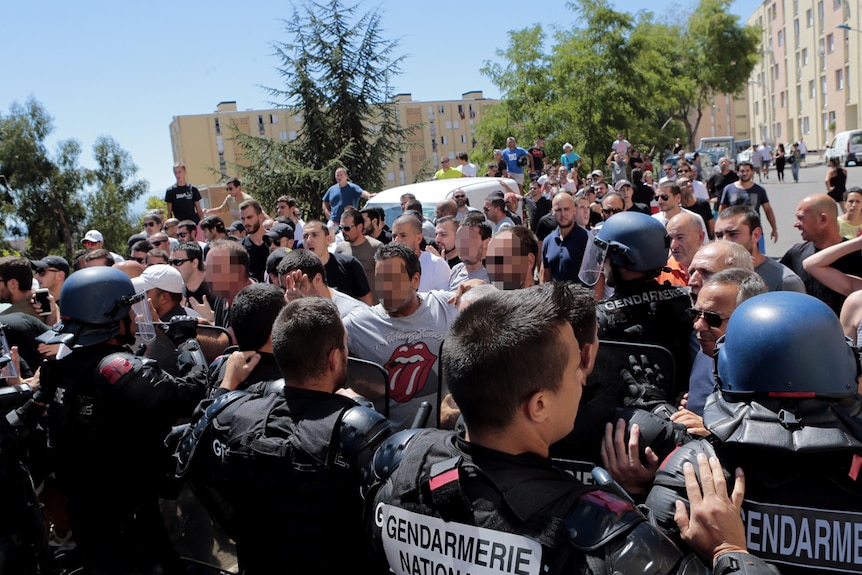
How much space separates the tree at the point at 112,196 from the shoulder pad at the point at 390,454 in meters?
43.3

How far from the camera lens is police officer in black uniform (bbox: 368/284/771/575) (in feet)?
4.86

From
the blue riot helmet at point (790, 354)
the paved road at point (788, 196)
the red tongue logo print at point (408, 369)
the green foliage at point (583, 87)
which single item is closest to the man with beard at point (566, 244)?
the red tongue logo print at point (408, 369)

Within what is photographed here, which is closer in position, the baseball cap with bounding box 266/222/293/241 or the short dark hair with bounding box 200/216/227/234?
the baseball cap with bounding box 266/222/293/241

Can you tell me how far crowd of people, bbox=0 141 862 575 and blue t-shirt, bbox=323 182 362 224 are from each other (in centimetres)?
753

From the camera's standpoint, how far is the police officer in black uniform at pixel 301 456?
2355 millimetres

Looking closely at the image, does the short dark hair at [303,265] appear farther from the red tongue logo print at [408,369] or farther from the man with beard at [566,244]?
the man with beard at [566,244]

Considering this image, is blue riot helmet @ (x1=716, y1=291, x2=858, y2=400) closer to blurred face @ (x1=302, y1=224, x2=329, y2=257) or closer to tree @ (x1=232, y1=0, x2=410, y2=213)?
blurred face @ (x1=302, y1=224, x2=329, y2=257)

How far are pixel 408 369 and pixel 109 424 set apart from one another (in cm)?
144

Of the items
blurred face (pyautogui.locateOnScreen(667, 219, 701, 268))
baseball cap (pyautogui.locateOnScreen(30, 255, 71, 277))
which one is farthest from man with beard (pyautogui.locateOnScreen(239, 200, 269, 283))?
blurred face (pyautogui.locateOnScreen(667, 219, 701, 268))

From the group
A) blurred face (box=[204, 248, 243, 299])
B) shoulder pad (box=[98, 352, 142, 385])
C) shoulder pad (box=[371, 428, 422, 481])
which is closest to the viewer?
shoulder pad (box=[371, 428, 422, 481])

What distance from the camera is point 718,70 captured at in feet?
170

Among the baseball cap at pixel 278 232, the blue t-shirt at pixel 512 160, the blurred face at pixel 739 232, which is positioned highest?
the blue t-shirt at pixel 512 160

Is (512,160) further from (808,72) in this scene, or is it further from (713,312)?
(808,72)

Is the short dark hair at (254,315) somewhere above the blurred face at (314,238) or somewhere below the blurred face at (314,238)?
below
